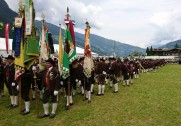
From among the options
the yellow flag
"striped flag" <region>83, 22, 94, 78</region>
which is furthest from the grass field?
the yellow flag

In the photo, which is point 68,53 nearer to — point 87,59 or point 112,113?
point 87,59

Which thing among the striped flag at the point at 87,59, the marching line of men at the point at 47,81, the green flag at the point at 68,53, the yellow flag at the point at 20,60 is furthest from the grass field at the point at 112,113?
the yellow flag at the point at 20,60

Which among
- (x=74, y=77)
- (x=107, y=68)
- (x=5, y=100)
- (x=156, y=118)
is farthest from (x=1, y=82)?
(x=156, y=118)

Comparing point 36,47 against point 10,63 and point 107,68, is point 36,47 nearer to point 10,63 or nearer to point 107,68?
point 10,63

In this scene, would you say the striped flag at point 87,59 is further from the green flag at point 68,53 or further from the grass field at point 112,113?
the grass field at point 112,113

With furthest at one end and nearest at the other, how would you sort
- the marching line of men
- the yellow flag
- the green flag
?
the green flag
the yellow flag
the marching line of men

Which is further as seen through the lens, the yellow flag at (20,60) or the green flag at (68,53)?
the green flag at (68,53)

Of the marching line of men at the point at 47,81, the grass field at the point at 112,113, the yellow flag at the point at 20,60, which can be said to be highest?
the yellow flag at the point at 20,60

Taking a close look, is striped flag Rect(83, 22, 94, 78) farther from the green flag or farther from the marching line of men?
the green flag

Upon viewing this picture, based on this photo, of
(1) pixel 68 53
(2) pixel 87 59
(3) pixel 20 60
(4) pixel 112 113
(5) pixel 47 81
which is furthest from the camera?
(2) pixel 87 59

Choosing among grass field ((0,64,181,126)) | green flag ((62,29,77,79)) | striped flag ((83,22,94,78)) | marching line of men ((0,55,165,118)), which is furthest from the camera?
striped flag ((83,22,94,78))

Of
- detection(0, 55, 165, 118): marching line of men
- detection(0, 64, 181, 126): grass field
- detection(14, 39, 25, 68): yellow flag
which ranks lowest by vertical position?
detection(0, 64, 181, 126): grass field

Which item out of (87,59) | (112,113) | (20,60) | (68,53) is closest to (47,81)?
(20,60)

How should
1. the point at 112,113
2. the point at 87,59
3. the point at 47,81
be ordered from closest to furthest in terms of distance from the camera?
the point at 47,81, the point at 112,113, the point at 87,59
